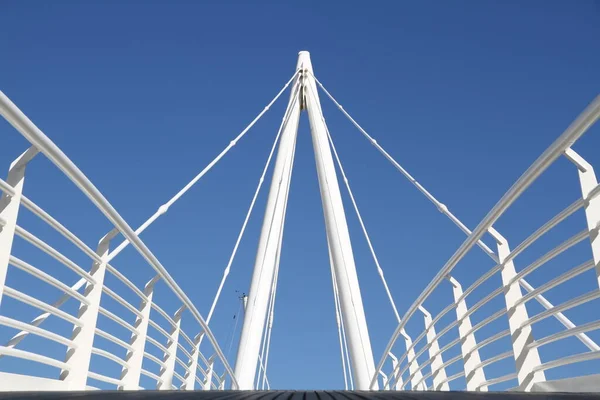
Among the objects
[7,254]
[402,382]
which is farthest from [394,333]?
[7,254]

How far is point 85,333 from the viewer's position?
3135 mm

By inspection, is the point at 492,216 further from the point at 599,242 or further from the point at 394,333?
the point at 394,333

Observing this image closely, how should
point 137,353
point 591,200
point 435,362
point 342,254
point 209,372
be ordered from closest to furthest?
point 591,200, point 137,353, point 435,362, point 209,372, point 342,254

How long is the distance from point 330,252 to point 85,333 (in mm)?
7562

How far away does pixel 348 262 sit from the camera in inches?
394

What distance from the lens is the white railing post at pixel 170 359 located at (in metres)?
4.57

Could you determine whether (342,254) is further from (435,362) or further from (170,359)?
(170,359)

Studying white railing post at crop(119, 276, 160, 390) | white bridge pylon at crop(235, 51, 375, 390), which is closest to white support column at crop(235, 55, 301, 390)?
white bridge pylon at crop(235, 51, 375, 390)

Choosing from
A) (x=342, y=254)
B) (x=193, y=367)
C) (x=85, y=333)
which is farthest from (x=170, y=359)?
(x=342, y=254)

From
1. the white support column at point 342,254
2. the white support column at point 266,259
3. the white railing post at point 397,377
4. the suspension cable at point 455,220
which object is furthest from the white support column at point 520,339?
the white support column at point 266,259

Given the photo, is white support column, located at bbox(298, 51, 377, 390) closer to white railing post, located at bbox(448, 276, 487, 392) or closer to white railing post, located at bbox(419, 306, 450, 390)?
white railing post, located at bbox(419, 306, 450, 390)

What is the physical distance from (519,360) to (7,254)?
247 cm

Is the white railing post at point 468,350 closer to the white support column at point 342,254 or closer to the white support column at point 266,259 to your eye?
the white support column at point 342,254

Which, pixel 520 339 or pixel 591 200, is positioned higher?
pixel 591 200
